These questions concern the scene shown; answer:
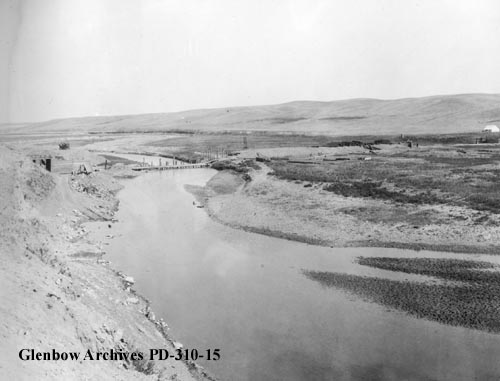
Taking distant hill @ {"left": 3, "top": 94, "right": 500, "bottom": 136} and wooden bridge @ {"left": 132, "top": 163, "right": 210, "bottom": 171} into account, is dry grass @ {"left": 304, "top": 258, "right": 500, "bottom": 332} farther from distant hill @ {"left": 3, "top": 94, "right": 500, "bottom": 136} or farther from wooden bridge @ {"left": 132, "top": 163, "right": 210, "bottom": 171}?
distant hill @ {"left": 3, "top": 94, "right": 500, "bottom": 136}

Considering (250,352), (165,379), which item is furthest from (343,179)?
(165,379)

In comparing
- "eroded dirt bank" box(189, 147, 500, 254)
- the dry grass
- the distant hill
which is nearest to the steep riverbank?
"eroded dirt bank" box(189, 147, 500, 254)

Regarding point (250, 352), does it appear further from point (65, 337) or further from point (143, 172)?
point (143, 172)

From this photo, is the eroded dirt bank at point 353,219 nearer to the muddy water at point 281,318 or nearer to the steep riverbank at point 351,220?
the steep riverbank at point 351,220

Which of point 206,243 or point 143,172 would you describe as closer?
point 206,243

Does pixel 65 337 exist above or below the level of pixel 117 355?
above

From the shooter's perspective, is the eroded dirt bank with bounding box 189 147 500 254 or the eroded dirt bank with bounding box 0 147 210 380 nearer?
the eroded dirt bank with bounding box 0 147 210 380
